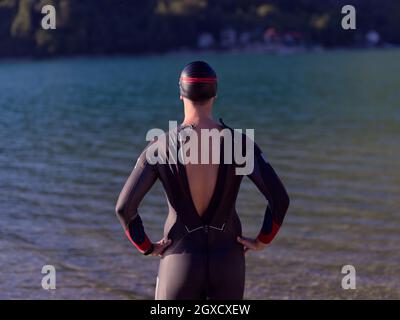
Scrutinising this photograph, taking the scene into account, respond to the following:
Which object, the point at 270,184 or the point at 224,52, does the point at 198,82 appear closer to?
the point at 270,184

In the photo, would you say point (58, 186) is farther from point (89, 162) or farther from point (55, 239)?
point (55, 239)

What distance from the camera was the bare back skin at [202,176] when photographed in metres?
4.63

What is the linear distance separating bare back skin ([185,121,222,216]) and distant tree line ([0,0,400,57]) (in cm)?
9924

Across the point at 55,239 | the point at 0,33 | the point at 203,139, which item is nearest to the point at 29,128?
the point at 55,239

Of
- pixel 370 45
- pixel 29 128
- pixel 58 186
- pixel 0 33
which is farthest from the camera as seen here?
pixel 370 45

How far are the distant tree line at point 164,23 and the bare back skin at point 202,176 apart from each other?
326 ft

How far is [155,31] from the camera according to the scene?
134m

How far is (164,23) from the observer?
136 meters

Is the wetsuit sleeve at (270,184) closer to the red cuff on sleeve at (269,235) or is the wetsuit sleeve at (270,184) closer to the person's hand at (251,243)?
the red cuff on sleeve at (269,235)

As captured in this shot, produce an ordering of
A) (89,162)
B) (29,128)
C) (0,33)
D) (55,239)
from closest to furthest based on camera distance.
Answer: (55,239)
(89,162)
(29,128)
(0,33)

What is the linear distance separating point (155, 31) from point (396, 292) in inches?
5068

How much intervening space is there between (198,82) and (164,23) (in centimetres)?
13469

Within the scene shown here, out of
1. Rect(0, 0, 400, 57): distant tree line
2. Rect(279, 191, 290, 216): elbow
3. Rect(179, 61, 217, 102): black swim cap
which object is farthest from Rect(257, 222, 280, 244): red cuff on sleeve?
Rect(0, 0, 400, 57): distant tree line

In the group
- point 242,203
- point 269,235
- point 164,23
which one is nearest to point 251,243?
point 269,235
